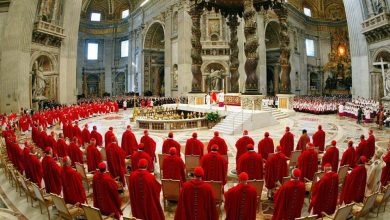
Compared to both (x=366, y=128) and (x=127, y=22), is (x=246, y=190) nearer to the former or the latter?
(x=366, y=128)

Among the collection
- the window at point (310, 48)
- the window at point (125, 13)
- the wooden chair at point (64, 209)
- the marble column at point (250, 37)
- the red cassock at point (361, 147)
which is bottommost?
the wooden chair at point (64, 209)

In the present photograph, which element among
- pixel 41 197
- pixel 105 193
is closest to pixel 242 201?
pixel 105 193

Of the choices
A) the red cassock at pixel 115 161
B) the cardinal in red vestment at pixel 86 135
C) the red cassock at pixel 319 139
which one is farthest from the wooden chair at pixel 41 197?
the red cassock at pixel 319 139

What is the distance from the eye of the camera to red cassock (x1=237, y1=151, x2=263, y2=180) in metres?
5.73

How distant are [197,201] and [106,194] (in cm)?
155

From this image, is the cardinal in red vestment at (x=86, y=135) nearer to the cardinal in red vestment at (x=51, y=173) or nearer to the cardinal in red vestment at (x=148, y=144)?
the cardinal in red vestment at (x=148, y=144)

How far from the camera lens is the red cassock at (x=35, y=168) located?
575 cm

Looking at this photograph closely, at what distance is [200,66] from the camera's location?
18016 millimetres

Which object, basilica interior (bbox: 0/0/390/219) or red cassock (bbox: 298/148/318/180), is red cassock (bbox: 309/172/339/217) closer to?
basilica interior (bbox: 0/0/390/219)

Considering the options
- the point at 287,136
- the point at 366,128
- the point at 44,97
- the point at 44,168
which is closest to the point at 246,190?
the point at 44,168

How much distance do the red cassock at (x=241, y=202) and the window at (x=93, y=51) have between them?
1733 inches

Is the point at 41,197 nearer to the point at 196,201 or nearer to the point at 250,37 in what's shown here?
the point at 196,201

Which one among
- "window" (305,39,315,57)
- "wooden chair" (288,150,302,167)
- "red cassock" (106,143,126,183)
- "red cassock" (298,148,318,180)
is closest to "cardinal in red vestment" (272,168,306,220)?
"red cassock" (298,148,318,180)

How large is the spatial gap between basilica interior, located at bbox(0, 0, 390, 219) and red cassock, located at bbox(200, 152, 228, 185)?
2.38 feet
